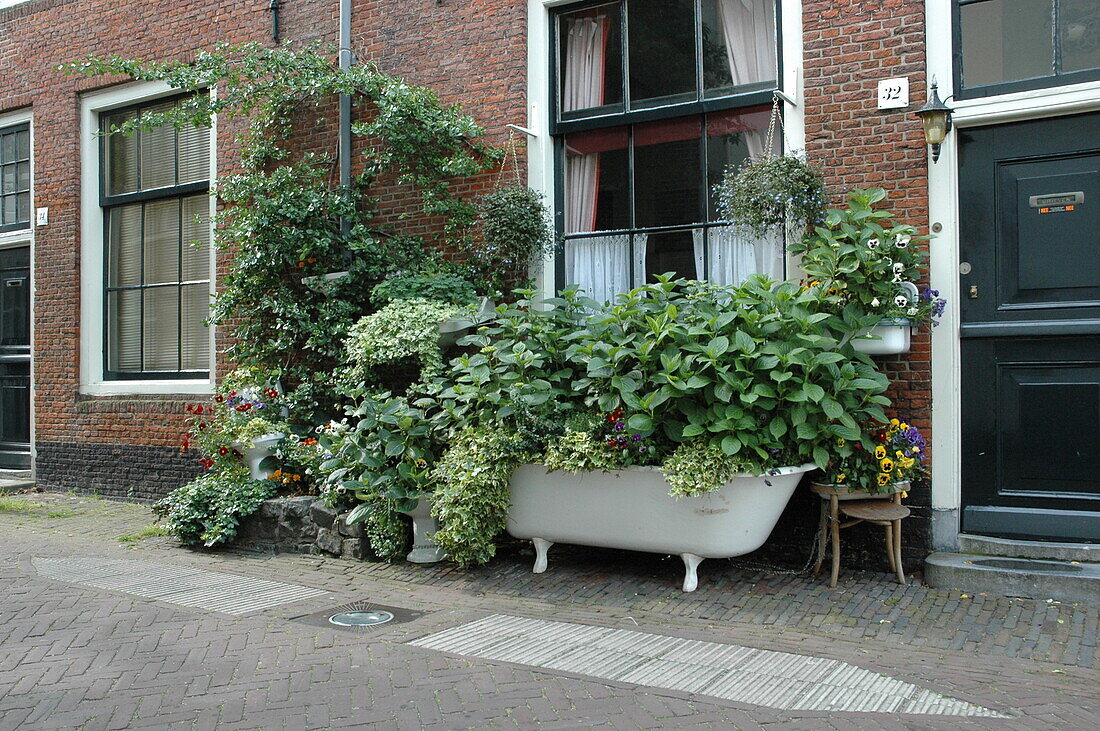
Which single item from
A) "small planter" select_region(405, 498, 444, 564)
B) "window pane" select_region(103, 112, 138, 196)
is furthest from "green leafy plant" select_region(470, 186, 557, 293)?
"window pane" select_region(103, 112, 138, 196)

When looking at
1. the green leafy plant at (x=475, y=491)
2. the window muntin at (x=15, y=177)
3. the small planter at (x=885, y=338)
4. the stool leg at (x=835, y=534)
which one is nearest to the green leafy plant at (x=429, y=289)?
the green leafy plant at (x=475, y=491)

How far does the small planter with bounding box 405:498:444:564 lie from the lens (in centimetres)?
619

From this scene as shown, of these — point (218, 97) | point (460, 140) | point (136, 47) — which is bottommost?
point (460, 140)

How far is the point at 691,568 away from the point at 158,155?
7208mm

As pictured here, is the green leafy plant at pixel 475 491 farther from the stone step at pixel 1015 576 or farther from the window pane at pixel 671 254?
the stone step at pixel 1015 576

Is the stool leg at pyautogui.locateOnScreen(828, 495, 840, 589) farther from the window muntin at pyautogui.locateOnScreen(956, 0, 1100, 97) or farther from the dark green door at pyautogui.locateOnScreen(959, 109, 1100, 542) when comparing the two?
the window muntin at pyautogui.locateOnScreen(956, 0, 1100, 97)

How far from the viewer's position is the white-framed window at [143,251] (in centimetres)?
917

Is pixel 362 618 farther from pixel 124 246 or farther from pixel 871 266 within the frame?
pixel 124 246

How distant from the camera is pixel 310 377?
8117 millimetres

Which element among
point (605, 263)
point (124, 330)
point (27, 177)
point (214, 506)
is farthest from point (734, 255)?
point (27, 177)

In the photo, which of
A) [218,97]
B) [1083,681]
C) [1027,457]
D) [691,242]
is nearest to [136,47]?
[218,97]

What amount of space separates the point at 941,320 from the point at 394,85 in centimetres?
450

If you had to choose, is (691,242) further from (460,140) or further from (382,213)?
(382,213)

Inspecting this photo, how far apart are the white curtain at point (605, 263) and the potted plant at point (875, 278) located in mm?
1606
